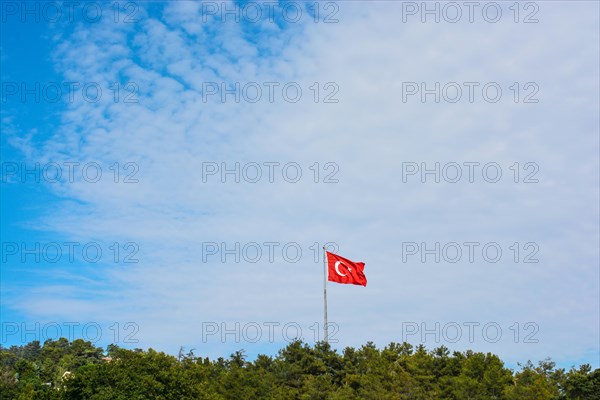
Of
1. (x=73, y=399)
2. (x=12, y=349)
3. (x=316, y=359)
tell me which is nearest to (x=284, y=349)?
(x=316, y=359)

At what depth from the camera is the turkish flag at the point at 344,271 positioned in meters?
56.5

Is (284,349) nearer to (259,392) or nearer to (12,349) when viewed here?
(259,392)

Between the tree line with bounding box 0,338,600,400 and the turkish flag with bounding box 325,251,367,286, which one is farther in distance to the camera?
the turkish flag with bounding box 325,251,367,286

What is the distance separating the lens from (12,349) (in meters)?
198

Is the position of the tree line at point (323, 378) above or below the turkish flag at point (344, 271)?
below

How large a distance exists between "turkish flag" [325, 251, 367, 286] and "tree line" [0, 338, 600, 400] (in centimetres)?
720

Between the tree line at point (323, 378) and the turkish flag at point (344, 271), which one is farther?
the turkish flag at point (344, 271)

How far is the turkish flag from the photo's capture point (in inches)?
2223

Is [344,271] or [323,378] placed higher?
[344,271]

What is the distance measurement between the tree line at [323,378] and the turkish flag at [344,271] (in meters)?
7.20

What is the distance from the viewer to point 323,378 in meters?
55.1

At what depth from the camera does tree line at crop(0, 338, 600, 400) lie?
48906mm

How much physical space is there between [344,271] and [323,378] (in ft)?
31.2

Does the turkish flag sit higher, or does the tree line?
the turkish flag
